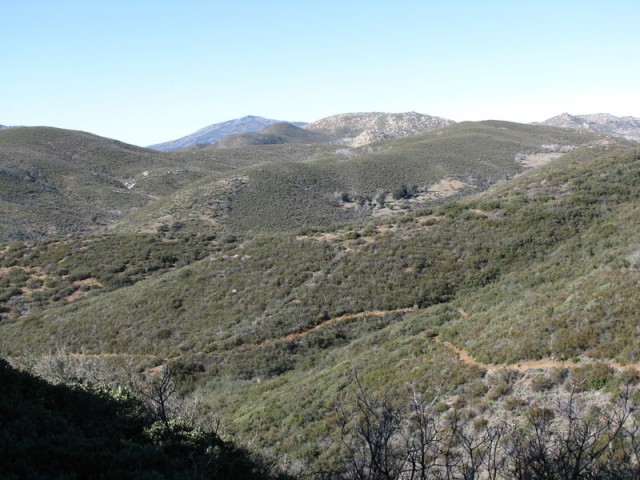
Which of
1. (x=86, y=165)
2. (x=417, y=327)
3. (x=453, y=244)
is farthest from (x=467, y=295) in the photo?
(x=86, y=165)

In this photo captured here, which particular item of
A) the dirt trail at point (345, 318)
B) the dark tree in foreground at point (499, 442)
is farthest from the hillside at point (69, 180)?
the dark tree in foreground at point (499, 442)

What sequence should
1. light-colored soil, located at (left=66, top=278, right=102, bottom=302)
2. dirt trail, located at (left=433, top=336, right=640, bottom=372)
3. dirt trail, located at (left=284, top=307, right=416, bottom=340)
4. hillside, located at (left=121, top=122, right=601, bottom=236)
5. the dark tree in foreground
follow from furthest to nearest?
hillside, located at (left=121, top=122, right=601, bottom=236) < light-colored soil, located at (left=66, top=278, right=102, bottom=302) < dirt trail, located at (left=284, top=307, right=416, bottom=340) < dirt trail, located at (left=433, top=336, right=640, bottom=372) < the dark tree in foreground

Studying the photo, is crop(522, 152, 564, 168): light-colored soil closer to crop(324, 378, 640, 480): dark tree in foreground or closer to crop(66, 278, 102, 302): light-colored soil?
crop(66, 278, 102, 302): light-colored soil

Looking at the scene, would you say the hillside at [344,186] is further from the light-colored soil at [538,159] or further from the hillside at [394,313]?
the hillside at [394,313]

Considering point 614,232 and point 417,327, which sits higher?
point 614,232

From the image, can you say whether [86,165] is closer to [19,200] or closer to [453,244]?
[19,200]

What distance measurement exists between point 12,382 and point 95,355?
11.4 metres

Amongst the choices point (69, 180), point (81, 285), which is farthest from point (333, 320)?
point (69, 180)

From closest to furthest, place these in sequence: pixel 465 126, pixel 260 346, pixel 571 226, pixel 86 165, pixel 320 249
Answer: pixel 260 346 < pixel 571 226 < pixel 320 249 < pixel 86 165 < pixel 465 126

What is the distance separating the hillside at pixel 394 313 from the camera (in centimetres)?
967

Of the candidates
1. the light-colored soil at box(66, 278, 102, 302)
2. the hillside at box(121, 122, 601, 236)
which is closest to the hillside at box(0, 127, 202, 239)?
the hillside at box(121, 122, 601, 236)

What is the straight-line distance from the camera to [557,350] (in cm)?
948

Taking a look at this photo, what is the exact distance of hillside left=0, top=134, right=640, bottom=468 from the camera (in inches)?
381

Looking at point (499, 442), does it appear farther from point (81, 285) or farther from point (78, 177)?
point (78, 177)
